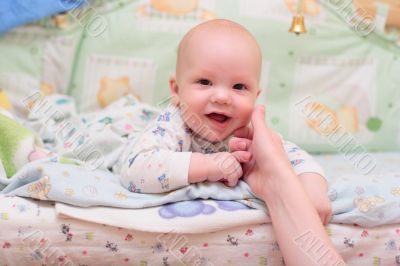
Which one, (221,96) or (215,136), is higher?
(221,96)

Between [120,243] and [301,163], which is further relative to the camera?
[301,163]

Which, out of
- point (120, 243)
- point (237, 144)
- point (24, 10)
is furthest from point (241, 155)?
point (24, 10)

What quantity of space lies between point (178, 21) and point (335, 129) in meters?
0.58

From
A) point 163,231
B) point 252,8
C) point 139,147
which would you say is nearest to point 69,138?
point 139,147

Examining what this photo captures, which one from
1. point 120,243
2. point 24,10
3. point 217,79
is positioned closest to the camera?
point 120,243

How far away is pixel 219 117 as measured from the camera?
3.68 ft

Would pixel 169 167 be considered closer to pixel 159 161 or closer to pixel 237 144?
pixel 159 161

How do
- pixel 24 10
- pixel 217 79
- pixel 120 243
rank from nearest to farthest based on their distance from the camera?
pixel 120 243 < pixel 217 79 < pixel 24 10

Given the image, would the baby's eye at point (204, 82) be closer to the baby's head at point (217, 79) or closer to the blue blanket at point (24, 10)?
the baby's head at point (217, 79)

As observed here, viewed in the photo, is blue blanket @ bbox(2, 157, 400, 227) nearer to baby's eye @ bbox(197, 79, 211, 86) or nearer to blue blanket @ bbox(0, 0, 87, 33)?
baby's eye @ bbox(197, 79, 211, 86)

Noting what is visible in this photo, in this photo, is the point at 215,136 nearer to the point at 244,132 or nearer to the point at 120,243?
the point at 244,132

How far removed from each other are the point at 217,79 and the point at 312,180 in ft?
0.92

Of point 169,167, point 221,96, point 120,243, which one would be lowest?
point 120,243

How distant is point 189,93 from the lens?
3.63 feet
